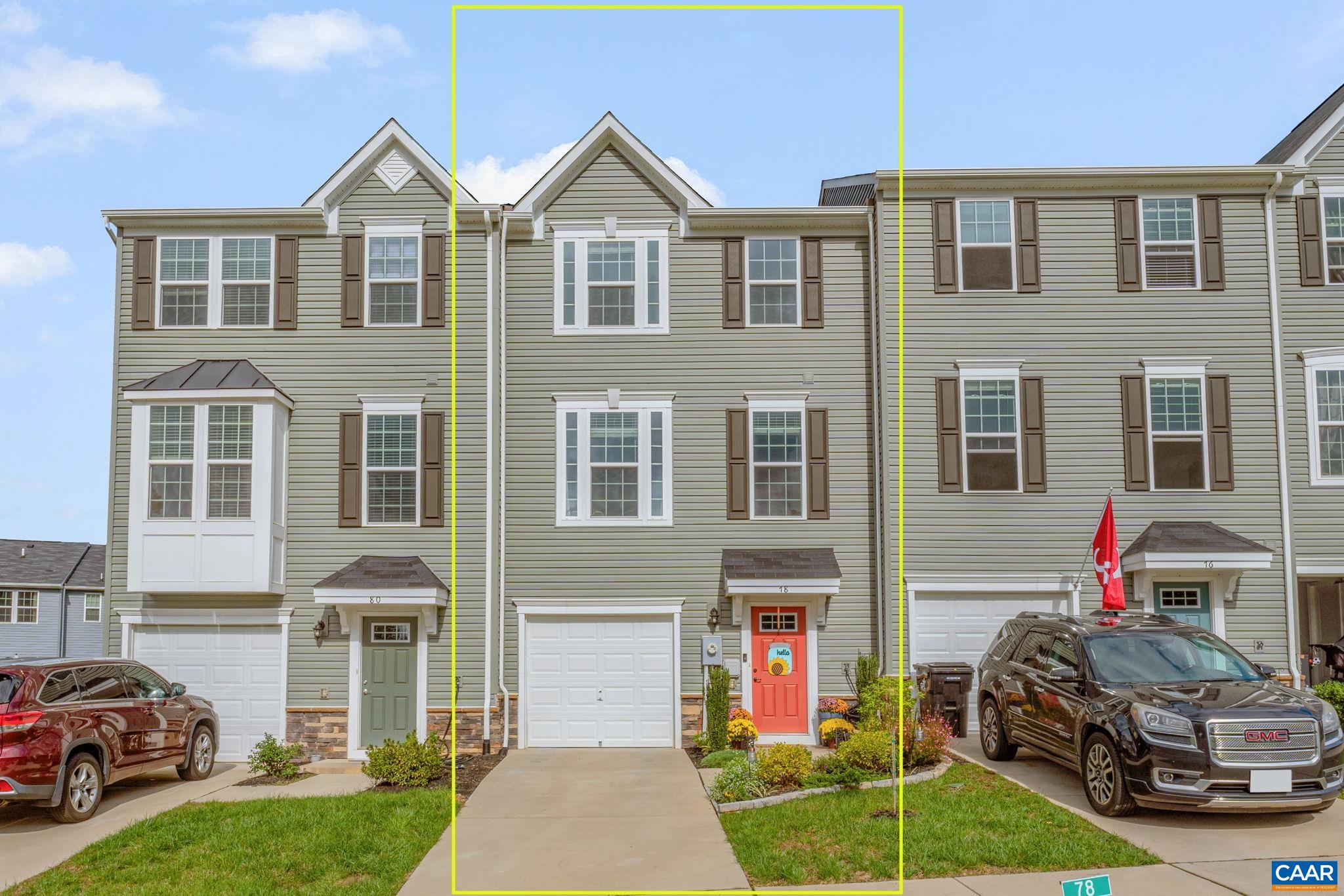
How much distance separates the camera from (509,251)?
61.6 ft

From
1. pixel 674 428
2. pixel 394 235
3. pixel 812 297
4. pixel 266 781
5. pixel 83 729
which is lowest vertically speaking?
pixel 266 781

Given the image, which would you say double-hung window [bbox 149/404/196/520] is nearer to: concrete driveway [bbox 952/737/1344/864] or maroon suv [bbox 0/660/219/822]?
maroon suv [bbox 0/660/219/822]

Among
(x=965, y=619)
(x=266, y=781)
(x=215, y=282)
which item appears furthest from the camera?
(x=215, y=282)

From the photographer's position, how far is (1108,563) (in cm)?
1675

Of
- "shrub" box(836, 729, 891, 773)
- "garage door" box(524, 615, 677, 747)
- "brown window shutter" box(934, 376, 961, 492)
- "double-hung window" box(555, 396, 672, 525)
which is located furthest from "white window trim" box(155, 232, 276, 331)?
"shrub" box(836, 729, 891, 773)

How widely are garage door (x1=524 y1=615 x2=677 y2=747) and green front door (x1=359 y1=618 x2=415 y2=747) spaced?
1799 millimetres

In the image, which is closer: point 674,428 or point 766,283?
point 674,428

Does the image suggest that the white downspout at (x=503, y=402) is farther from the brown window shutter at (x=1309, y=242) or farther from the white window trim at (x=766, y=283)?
the brown window shutter at (x=1309, y=242)

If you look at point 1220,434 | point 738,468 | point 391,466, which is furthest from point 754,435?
point 1220,434

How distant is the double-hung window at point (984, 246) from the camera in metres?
18.2

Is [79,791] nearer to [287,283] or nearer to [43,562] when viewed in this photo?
[287,283]

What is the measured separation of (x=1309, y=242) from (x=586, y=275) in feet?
37.3

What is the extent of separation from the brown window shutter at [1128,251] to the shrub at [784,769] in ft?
31.9

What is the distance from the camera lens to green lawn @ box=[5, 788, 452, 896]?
10086 mm
